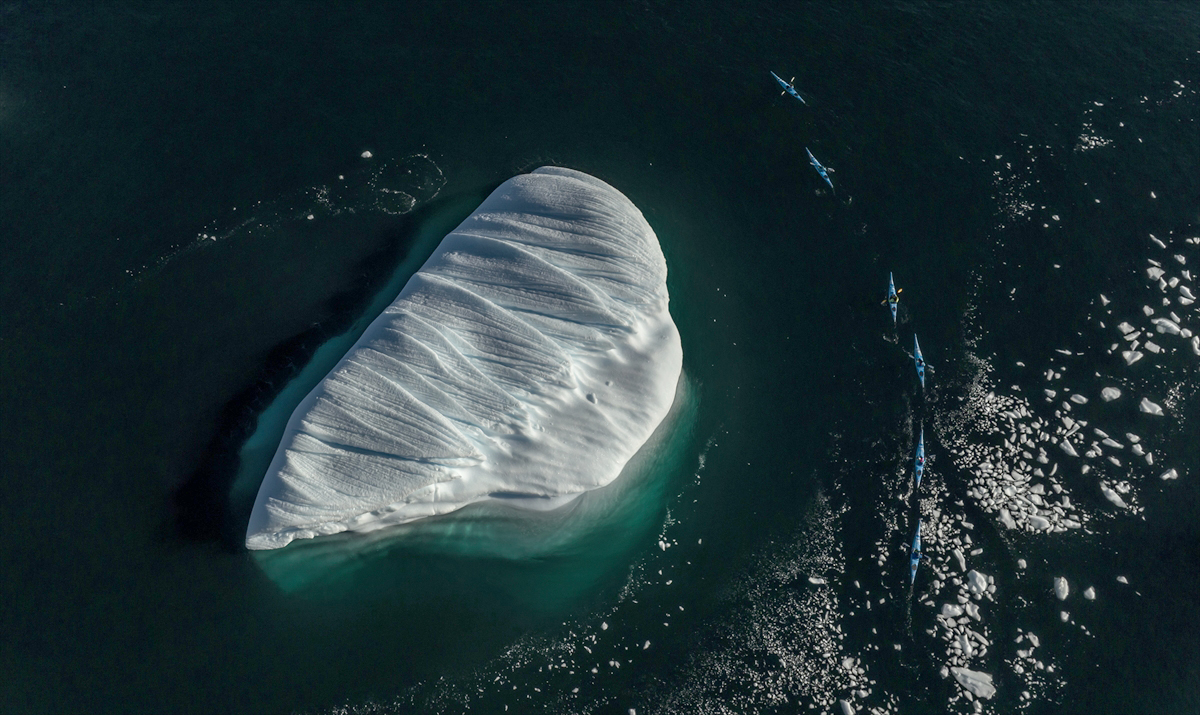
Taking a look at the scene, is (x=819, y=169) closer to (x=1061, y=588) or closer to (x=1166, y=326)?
(x=1166, y=326)

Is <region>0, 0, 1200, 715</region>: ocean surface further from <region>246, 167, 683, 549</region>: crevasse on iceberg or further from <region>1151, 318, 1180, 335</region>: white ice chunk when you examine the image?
<region>246, 167, 683, 549</region>: crevasse on iceberg

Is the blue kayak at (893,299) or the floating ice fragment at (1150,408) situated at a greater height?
the blue kayak at (893,299)

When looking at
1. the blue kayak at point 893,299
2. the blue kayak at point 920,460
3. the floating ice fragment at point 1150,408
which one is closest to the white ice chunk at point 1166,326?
the floating ice fragment at point 1150,408

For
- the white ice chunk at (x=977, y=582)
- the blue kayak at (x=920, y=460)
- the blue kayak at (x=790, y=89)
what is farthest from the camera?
the blue kayak at (x=790, y=89)

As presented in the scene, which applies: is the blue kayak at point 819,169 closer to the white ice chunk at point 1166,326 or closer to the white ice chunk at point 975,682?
the white ice chunk at point 1166,326

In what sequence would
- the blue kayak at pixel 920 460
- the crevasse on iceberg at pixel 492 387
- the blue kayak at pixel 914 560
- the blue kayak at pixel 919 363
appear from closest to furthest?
the blue kayak at pixel 914 560
the crevasse on iceberg at pixel 492 387
the blue kayak at pixel 920 460
the blue kayak at pixel 919 363

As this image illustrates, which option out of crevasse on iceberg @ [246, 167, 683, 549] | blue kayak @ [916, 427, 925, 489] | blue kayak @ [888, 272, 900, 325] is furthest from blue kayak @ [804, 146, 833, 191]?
blue kayak @ [916, 427, 925, 489]

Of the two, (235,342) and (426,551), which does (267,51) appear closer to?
(235,342)
